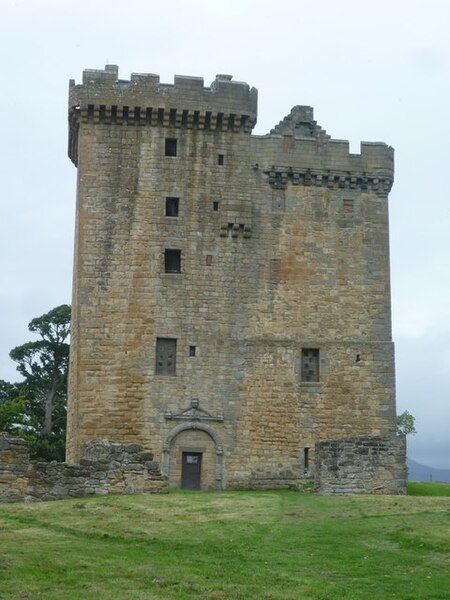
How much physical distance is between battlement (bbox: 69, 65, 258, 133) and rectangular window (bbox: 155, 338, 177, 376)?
23.8ft

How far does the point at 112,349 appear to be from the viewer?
3444 centimetres

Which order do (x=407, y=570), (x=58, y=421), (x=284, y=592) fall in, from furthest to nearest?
(x=58, y=421) → (x=407, y=570) → (x=284, y=592)

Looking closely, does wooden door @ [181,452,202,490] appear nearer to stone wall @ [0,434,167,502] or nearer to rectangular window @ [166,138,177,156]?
stone wall @ [0,434,167,502]

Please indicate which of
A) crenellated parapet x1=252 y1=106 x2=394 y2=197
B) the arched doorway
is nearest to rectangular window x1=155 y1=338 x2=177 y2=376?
the arched doorway

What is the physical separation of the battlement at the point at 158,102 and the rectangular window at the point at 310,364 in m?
7.74

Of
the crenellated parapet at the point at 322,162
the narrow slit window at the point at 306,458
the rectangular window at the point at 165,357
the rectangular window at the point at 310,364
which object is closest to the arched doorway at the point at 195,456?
the rectangular window at the point at 165,357

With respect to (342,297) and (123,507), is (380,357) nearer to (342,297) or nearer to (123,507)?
(342,297)

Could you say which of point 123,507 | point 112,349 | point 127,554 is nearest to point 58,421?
point 112,349

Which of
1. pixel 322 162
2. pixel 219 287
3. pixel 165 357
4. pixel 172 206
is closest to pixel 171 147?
pixel 172 206

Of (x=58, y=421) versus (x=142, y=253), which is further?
(x=58, y=421)

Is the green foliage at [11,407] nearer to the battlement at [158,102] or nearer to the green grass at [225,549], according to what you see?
the battlement at [158,102]

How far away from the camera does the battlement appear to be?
35781mm

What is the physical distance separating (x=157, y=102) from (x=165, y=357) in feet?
27.4

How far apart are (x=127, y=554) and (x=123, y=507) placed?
17.2 ft
